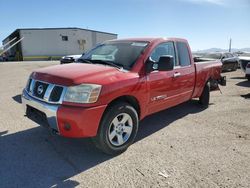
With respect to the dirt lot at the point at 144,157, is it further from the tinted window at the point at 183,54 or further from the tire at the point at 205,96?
the tinted window at the point at 183,54

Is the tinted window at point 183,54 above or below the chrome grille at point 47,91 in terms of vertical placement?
above

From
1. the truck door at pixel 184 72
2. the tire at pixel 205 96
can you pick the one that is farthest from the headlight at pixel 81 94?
the tire at pixel 205 96

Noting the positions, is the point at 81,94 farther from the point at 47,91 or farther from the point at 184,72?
the point at 184,72

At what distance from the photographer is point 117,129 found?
A: 3.81 meters

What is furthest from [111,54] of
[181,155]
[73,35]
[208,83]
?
[73,35]

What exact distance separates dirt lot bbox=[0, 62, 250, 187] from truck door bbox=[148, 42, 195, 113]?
59cm

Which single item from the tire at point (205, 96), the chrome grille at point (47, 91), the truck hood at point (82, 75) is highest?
the truck hood at point (82, 75)

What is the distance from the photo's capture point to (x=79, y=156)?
146 inches

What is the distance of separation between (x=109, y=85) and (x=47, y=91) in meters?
0.93

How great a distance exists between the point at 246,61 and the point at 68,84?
10974 mm

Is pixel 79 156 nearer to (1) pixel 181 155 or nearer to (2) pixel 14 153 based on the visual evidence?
(2) pixel 14 153

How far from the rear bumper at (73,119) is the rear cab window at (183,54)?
2.60 meters

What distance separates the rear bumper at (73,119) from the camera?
323 cm

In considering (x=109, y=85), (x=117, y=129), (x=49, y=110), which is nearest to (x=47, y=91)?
(x=49, y=110)
